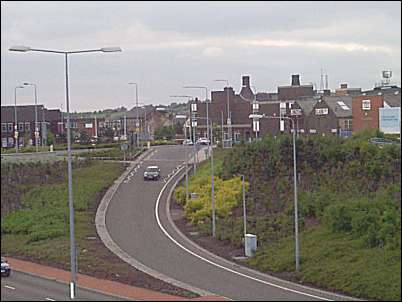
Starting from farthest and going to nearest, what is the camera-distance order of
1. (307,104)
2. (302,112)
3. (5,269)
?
(307,104) → (302,112) → (5,269)

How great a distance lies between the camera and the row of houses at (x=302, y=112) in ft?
127

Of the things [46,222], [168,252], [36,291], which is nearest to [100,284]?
[46,222]

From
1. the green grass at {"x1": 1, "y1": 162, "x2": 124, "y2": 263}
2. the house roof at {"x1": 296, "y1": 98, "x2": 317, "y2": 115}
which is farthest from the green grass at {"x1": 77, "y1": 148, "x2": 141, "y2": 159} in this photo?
the house roof at {"x1": 296, "y1": 98, "x2": 317, "y2": 115}

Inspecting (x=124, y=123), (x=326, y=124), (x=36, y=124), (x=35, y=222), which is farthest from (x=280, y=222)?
(x=124, y=123)

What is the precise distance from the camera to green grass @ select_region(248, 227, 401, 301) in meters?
17.3

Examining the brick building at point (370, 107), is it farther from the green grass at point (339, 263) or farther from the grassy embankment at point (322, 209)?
the green grass at point (339, 263)

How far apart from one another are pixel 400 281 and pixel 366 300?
811mm

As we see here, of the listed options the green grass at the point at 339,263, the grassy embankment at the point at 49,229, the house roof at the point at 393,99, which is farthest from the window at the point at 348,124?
the green grass at the point at 339,263

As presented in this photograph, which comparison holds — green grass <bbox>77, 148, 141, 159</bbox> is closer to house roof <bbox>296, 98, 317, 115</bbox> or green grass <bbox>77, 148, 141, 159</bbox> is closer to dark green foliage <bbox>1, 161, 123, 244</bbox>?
dark green foliage <bbox>1, 161, 123, 244</bbox>

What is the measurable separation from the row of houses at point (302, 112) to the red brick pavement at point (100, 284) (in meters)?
18.4

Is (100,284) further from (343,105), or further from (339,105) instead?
(343,105)

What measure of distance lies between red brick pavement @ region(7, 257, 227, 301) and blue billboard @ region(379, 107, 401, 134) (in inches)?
799

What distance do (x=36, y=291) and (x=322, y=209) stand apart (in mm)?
12674

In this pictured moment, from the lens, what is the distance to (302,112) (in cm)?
3966
